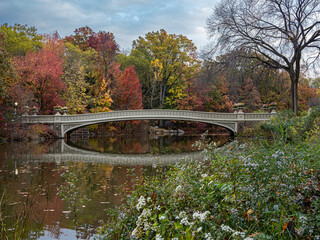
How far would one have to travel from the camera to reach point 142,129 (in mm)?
29906

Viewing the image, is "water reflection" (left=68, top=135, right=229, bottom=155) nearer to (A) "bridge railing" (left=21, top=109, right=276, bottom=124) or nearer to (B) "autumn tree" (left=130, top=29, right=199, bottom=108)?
(A) "bridge railing" (left=21, top=109, right=276, bottom=124)

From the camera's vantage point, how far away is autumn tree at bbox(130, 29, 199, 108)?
29.3m

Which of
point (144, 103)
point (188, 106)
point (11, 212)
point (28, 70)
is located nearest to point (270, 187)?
point (11, 212)

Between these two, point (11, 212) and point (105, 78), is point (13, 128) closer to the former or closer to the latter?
point (105, 78)

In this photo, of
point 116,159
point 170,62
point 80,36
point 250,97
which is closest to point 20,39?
point 80,36

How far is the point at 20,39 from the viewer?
104 ft

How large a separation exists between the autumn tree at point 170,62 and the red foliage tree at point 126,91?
1906 mm

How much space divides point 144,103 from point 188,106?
489 cm

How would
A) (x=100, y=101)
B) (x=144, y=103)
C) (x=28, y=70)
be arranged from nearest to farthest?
(x=28, y=70) → (x=100, y=101) → (x=144, y=103)

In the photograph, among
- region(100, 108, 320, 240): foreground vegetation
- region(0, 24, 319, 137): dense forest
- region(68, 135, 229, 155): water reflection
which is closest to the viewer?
region(100, 108, 320, 240): foreground vegetation

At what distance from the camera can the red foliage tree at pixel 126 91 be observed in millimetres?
27766

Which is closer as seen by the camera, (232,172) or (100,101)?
(232,172)

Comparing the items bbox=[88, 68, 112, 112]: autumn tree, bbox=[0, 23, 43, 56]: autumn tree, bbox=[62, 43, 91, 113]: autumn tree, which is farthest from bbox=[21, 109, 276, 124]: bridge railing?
bbox=[0, 23, 43, 56]: autumn tree

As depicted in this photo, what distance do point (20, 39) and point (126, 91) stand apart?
→ 42.5 feet
